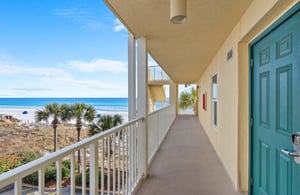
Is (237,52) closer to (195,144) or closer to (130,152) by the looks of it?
(130,152)

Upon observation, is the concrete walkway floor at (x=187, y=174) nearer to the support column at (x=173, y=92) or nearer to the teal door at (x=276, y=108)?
the teal door at (x=276, y=108)

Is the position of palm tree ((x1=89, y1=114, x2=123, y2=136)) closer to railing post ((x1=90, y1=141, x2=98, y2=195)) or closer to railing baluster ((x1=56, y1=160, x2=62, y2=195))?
railing post ((x1=90, y1=141, x2=98, y2=195))

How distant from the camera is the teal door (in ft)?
5.53

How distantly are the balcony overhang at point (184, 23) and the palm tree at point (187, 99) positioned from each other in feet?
35.2

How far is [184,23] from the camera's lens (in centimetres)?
298

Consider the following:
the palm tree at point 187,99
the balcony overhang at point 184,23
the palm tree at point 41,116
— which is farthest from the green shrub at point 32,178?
the palm tree at point 187,99

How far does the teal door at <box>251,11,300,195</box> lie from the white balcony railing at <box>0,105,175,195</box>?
151cm

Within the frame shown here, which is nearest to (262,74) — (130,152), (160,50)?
(130,152)

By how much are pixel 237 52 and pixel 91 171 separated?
239 cm

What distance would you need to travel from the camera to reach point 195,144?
6.01 metres

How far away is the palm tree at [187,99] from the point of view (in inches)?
593

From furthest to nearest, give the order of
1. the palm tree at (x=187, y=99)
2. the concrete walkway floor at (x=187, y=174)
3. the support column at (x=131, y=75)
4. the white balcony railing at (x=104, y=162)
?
1. the palm tree at (x=187, y=99)
2. the support column at (x=131, y=75)
3. the concrete walkway floor at (x=187, y=174)
4. the white balcony railing at (x=104, y=162)

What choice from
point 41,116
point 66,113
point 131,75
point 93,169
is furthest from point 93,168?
point 66,113

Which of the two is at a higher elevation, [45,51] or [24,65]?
[45,51]
